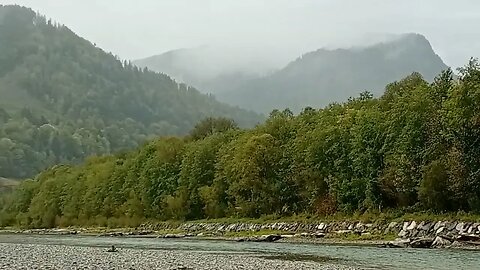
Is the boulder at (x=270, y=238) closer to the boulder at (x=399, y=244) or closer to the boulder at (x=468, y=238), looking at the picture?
the boulder at (x=399, y=244)

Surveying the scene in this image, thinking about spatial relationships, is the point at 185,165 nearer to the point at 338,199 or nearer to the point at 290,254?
the point at 338,199

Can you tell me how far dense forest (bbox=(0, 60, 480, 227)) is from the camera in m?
69.3

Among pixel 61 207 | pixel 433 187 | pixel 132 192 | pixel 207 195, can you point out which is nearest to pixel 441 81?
pixel 433 187

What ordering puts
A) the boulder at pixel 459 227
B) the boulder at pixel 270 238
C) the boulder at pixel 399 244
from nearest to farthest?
the boulder at pixel 399 244 → the boulder at pixel 459 227 → the boulder at pixel 270 238

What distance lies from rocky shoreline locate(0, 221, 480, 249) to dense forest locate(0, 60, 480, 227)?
15.7 feet

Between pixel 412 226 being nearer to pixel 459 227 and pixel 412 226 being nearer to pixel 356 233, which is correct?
pixel 459 227

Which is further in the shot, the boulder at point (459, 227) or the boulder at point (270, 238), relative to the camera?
the boulder at point (270, 238)

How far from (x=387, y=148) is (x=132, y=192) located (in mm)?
67475

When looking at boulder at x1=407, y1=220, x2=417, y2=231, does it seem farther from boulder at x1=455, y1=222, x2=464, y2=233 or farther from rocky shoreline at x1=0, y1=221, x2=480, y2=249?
boulder at x1=455, y1=222, x2=464, y2=233

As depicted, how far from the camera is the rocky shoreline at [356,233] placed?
5709 cm

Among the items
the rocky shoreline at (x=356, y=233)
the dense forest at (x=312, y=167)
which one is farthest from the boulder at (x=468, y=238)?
the dense forest at (x=312, y=167)

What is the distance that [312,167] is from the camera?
9156cm

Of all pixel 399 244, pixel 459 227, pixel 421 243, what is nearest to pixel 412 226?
pixel 459 227

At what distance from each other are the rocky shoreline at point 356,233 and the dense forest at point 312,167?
15.7 feet
